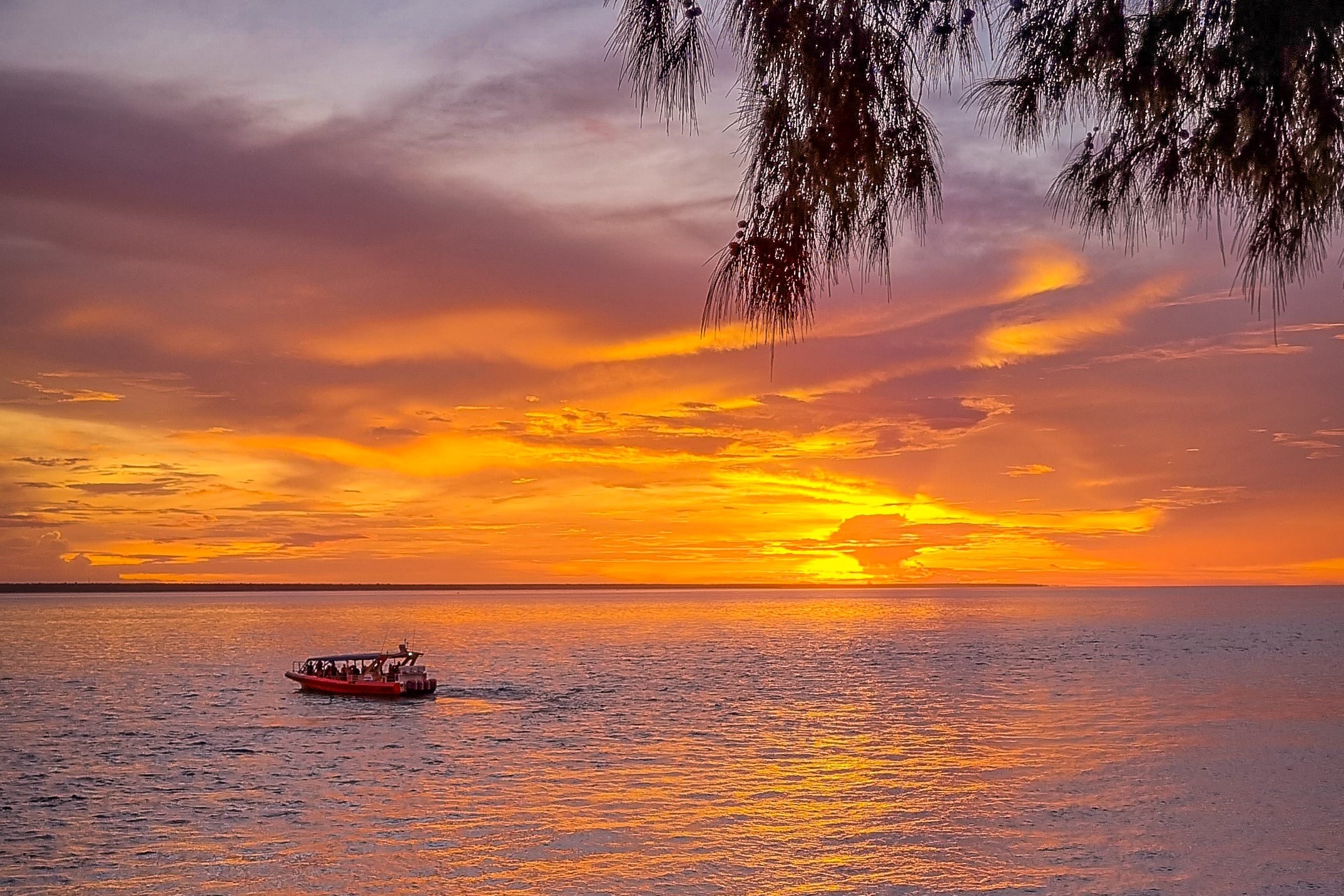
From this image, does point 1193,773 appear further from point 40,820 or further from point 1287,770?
point 40,820

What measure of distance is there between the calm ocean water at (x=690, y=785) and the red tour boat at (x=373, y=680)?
1.25m

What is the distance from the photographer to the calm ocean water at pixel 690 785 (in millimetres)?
29562

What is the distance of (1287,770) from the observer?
44125mm

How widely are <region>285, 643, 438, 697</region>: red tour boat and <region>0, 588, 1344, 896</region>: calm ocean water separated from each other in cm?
125

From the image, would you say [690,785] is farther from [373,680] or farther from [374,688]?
[373,680]

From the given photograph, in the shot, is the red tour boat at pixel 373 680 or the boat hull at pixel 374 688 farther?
the red tour boat at pixel 373 680

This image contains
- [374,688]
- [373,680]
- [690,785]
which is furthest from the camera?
[373,680]

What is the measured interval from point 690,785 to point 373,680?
42.4 m

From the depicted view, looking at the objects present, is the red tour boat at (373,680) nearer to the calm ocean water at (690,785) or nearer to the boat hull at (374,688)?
the boat hull at (374,688)

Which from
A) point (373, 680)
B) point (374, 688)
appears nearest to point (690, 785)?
point (374, 688)

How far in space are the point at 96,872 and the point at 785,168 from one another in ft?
105

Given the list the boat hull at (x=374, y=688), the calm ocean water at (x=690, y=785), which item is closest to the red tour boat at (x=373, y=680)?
the boat hull at (x=374, y=688)

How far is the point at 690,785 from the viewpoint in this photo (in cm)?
A: 4191

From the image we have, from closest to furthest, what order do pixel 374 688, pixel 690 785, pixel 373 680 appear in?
pixel 690 785 < pixel 374 688 < pixel 373 680
